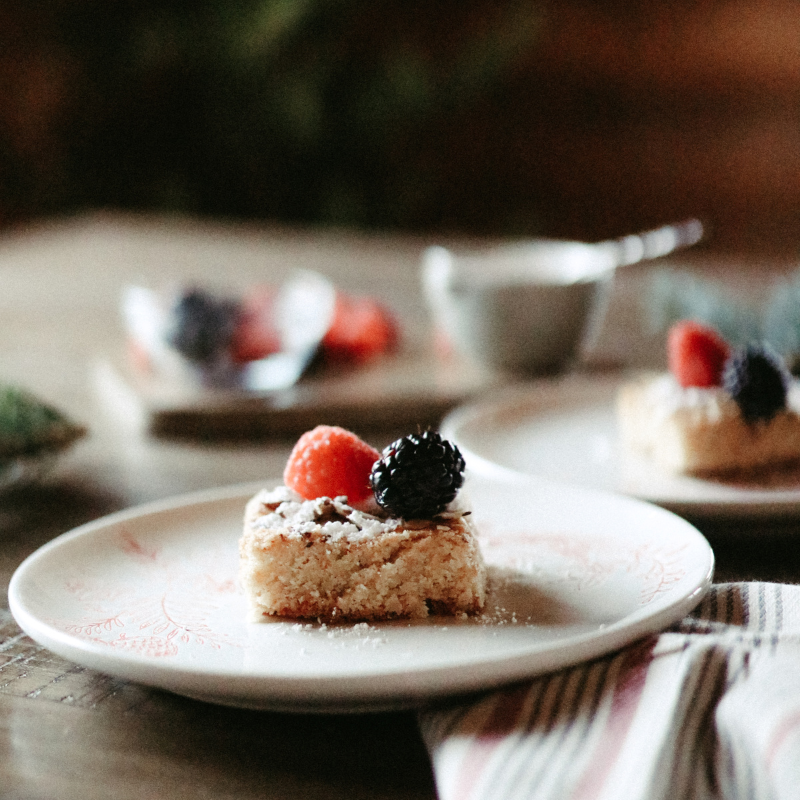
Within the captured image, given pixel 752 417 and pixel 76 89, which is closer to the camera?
pixel 752 417

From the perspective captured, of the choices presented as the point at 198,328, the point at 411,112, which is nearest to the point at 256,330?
the point at 198,328

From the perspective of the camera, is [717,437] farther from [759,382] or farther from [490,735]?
[490,735]

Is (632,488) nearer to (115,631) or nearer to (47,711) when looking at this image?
(115,631)

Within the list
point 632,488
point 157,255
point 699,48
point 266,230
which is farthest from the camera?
point 699,48

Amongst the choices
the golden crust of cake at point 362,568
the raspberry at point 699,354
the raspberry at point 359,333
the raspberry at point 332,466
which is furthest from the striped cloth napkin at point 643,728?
the raspberry at point 359,333

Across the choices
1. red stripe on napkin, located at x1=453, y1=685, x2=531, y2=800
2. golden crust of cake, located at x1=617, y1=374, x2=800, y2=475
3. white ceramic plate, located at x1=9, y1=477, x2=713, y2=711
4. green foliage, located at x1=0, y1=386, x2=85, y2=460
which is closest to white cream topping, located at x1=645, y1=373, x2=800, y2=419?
golden crust of cake, located at x1=617, y1=374, x2=800, y2=475

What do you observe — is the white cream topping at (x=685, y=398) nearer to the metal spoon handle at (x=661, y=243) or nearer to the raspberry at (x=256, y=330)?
the metal spoon handle at (x=661, y=243)

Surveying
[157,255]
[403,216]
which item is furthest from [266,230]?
[403,216]
